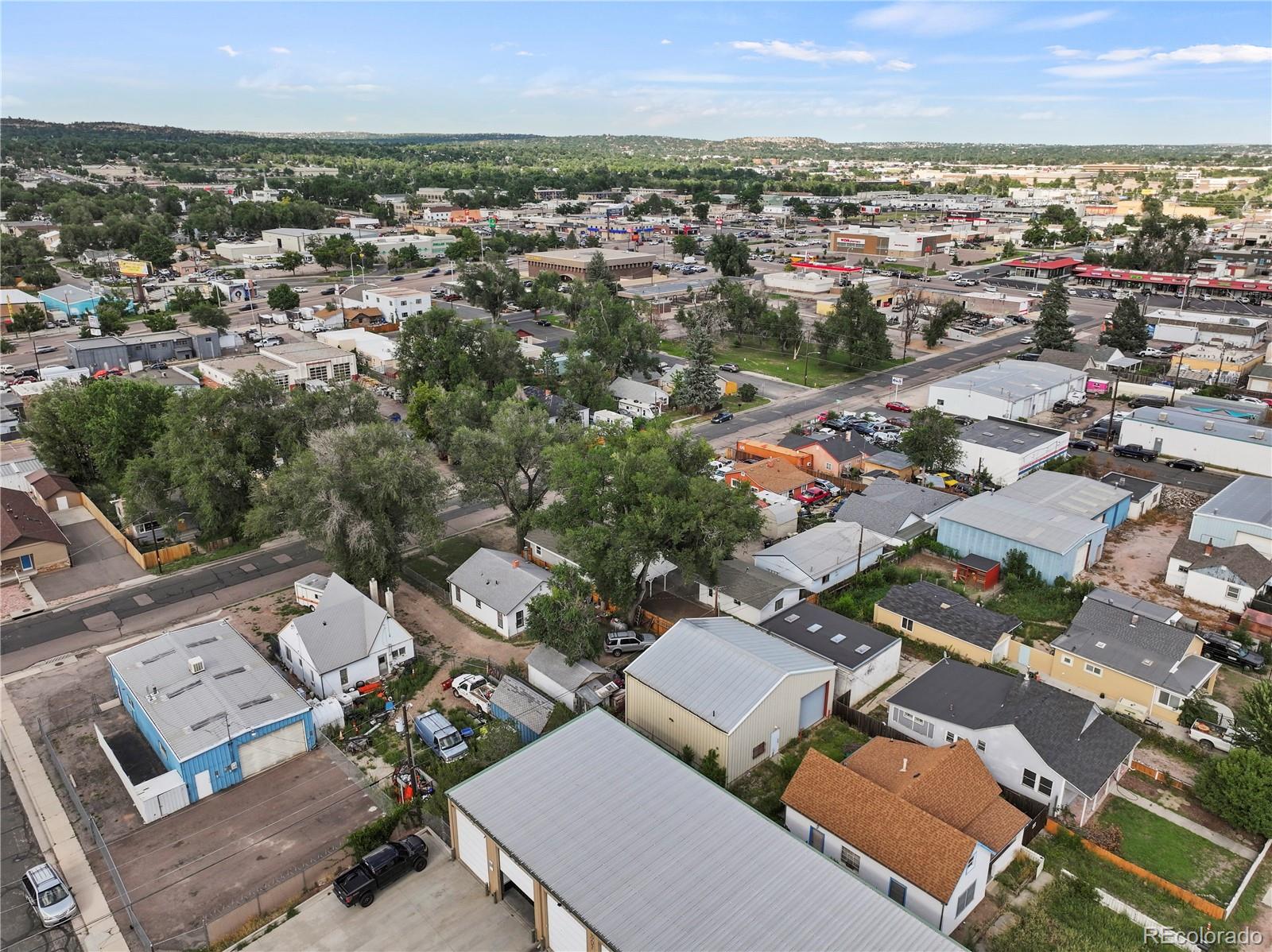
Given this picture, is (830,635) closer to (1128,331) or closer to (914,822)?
(914,822)

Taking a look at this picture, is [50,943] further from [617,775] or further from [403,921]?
[617,775]

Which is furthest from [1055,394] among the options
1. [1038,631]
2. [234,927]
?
[234,927]

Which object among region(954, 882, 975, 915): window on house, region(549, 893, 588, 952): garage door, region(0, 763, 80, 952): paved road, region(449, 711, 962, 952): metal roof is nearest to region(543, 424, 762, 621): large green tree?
region(449, 711, 962, 952): metal roof

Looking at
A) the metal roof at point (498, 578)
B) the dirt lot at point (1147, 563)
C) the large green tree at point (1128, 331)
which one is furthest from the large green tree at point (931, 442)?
the large green tree at point (1128, 331)

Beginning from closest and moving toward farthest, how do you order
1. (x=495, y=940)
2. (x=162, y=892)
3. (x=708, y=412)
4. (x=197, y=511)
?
(x=495, y=940)
(x=162, y=892)
(x=197, y=511)
(x=708, y=412)

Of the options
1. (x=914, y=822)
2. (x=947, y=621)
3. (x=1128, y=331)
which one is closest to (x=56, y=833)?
(x=914, y=822)

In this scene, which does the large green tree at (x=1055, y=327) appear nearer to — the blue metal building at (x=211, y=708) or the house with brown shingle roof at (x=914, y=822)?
the house with brown shingle roof at (x=914, y=822)
